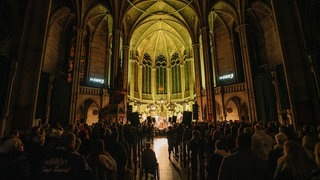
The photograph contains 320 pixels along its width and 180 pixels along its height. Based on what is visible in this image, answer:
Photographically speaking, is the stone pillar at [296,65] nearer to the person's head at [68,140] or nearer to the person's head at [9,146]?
the person's head at [68,140]

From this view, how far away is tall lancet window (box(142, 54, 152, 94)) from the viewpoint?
3148 cm

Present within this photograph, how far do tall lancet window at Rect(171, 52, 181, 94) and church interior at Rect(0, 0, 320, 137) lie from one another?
195 mm

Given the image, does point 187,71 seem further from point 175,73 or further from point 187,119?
point 187,119

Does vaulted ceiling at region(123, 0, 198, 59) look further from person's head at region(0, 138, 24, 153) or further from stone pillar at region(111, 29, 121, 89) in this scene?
person's head at region(0, 138, 24, 153)

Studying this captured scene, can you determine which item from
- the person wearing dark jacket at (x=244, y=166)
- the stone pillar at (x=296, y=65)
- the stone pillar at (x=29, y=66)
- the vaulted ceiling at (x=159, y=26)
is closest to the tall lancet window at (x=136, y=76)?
the vaulted ceiling at (x=159, y=26)

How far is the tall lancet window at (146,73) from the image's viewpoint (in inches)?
1240

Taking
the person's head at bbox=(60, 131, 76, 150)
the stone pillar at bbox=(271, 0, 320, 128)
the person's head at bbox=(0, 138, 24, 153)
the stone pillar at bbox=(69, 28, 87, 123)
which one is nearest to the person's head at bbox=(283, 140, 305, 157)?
the person's head at bbox=(60, 131, 76, 150)

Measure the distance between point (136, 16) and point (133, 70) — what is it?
8.90 m

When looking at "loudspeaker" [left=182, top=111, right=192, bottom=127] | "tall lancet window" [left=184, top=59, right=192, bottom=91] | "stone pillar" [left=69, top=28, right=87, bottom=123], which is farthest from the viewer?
"tall lancet window" [left=184, top=59, right=192, bottom=91]

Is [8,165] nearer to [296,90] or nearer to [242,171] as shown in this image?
[242,171]

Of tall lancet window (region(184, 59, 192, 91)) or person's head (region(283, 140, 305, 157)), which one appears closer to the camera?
person's head (region(283, 140, 305, 157))

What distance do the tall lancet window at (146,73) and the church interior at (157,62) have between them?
0.65ft

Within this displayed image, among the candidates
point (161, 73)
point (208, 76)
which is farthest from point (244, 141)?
point (161, 73)

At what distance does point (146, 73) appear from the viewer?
3231cm
